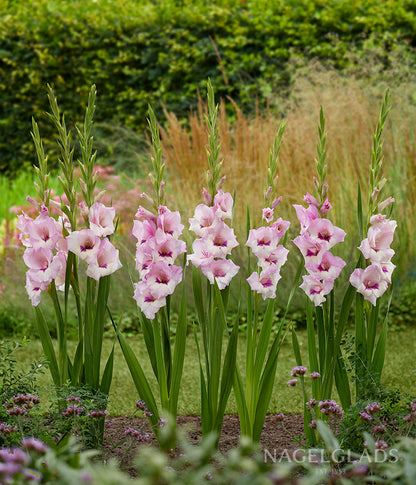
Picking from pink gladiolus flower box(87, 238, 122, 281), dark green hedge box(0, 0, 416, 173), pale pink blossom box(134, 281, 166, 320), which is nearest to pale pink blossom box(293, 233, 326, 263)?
pale pink blossom box(134, 281, 166, 320)

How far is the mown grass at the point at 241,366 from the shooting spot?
3049 millimetres

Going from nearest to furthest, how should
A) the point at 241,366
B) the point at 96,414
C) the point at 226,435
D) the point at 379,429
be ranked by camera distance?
the point at 379,429 → the point at 96,414 → the point at 226,435 → the point at 241,366

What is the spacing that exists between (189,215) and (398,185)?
1.82 metres

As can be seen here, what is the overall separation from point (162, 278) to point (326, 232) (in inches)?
21.7

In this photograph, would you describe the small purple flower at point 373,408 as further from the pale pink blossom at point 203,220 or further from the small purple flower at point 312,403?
the pale pink blossom at point 203,220

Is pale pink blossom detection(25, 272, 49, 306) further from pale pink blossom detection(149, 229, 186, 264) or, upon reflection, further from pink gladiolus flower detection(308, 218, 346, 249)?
pink gladiolus flower detection(308, 218, 346, 249)

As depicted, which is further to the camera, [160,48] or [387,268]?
[160,48]

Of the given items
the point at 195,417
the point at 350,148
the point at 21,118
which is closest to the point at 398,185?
the point at 350,148

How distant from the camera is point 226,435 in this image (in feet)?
7.80

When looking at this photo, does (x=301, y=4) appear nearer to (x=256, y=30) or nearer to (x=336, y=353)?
(x=256, y=30)

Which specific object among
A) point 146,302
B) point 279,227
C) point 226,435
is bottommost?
point 226,435

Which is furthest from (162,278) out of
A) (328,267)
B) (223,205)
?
(328,267)

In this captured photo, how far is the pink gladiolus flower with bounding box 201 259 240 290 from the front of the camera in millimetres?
2004

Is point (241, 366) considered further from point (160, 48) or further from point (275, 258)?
point (160, 48)
